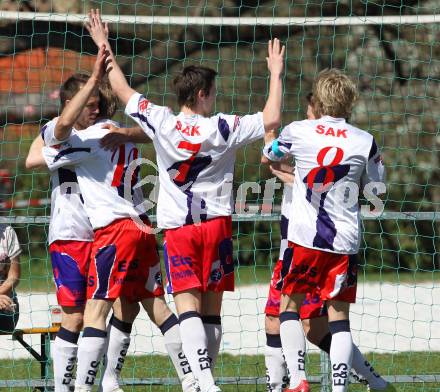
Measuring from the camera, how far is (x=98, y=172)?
21.2 feet

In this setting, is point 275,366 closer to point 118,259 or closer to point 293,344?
point 293,344

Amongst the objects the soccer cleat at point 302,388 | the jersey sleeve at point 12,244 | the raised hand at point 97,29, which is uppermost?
the raised hand at point 97,29

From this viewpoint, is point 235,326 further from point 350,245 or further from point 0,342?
point 350,245

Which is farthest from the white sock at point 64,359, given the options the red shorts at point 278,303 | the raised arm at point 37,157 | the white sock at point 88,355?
the red shorts at point 278,303

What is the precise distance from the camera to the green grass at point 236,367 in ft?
27.0

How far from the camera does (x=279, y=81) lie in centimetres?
621

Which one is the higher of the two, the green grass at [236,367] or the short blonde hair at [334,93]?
the short blonde hair at [334,93]

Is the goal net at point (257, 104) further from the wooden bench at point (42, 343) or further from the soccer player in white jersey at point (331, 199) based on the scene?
the soccer player in white jersey at point (331, 199)

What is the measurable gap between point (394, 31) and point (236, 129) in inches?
213

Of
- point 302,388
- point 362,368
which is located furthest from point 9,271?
point 362,368

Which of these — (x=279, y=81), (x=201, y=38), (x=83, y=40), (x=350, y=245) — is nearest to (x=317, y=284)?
(x=350, y=245)

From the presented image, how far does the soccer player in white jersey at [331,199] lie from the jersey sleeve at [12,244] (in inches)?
89.7

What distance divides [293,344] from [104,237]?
1264 millimetres

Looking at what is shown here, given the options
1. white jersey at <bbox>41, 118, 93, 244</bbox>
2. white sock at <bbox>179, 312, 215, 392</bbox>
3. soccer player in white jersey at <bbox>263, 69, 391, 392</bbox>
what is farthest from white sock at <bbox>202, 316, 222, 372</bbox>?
white jersey at <bbox>41, 118, 93, 244</bbox>
